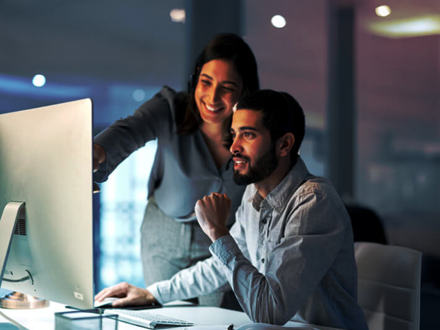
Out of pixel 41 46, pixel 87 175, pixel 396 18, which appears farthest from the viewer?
pixel 396 18

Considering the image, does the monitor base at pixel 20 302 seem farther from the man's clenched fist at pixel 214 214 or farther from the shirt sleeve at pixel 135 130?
the man's clenched fist at pixel 214 214

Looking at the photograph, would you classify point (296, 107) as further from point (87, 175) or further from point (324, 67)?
point (324, 67)

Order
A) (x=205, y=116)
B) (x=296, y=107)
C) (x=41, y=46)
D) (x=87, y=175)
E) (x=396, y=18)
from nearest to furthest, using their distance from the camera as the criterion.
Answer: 1. (x=87, y=175)
2. (x=296, y=107)
3. (x=205, y=116)
4. (x=41, y=46)
5. (x=396, y=18)

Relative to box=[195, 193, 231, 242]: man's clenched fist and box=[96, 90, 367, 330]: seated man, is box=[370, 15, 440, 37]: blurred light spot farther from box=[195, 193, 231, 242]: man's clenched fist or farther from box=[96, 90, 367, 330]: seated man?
box=[195, 193, 231, 242]: man's clenched fist

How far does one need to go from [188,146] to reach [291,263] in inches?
30.9

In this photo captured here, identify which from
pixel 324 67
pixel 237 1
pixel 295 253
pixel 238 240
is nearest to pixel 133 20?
pixel 237 1

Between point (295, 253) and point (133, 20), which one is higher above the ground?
point (133, 20)

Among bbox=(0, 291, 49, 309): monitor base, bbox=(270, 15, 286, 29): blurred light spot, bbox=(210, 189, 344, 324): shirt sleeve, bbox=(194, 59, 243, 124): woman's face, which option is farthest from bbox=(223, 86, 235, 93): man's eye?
bbox=(270, 15, 286, 29): blurred light spot

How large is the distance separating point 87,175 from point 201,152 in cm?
88

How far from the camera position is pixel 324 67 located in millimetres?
3666

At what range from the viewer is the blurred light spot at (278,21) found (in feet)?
11.3

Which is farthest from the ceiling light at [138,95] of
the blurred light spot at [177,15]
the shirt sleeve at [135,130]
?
the shirt sleeve at [135,130]

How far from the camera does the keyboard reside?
1.37 meters

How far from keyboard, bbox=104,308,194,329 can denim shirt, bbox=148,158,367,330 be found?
17cm
